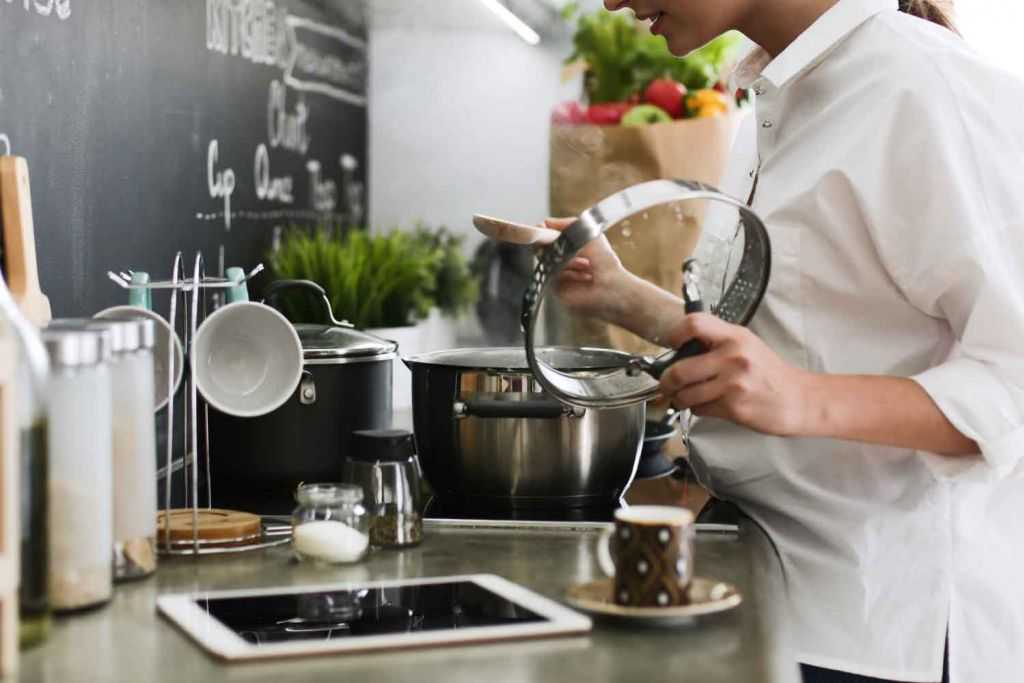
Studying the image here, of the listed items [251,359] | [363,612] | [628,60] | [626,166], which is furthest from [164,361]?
[628,60]

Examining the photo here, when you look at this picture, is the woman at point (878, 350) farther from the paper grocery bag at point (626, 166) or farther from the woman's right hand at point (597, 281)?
the paper grocery bag at point (626, 166)

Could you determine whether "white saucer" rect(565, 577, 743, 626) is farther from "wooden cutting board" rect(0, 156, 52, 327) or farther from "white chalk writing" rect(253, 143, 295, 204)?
"white chalk writing" rect(253, 143, 295, 204)

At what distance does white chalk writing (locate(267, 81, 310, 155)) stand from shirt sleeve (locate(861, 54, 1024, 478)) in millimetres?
1580

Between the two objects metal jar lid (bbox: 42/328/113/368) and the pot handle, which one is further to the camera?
the pot handle

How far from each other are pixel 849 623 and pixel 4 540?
797 millimetres

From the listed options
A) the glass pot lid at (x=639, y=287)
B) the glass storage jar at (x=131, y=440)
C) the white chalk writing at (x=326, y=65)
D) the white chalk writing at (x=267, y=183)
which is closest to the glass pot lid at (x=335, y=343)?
the glass pot lid at (x=639, y=287)

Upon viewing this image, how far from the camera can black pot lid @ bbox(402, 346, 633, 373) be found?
1.43 m

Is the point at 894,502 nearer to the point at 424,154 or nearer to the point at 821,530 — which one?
the point at 821,530

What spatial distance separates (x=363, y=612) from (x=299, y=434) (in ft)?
1.63

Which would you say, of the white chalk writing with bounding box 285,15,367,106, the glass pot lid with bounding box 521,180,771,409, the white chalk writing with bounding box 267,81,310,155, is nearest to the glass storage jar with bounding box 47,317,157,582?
the glass pot lid with bounding box 521,180,771,409

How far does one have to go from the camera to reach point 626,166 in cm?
277

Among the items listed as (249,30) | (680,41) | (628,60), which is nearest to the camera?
(680,41)

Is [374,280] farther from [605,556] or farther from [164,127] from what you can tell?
[605,556]

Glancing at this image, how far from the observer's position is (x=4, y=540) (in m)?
0.85
